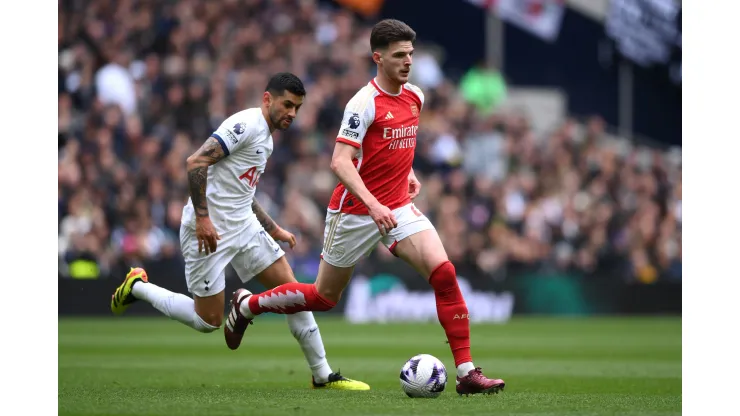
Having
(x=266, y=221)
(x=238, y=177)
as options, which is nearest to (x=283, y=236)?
(x=266, y=221)

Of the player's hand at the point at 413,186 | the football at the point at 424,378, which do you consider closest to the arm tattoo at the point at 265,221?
the player's hand at the point at 413,186

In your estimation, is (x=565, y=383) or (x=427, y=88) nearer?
(x=565, y=383)

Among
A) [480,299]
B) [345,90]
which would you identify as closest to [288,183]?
[345,90]

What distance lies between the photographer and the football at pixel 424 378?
755 centimetres

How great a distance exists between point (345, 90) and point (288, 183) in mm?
2535

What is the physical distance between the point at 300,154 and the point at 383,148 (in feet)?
39.2

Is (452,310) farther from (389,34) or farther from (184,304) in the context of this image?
(184,304)

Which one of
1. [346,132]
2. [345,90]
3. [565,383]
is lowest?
[565,383]

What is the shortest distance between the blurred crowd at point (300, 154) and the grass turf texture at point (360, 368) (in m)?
1.67

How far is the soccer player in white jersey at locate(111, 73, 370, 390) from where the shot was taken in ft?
27.5

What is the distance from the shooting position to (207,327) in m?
8.88

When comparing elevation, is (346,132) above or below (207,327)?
above

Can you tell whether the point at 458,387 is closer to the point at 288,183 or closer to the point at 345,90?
the point at 288,183

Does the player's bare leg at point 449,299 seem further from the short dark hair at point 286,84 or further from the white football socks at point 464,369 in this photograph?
the short dark hair at point 286,84
